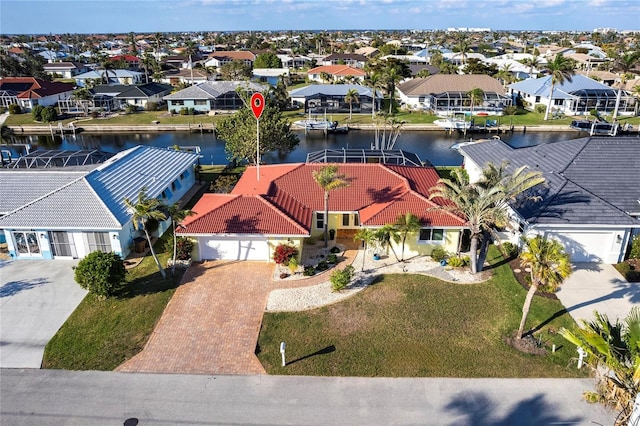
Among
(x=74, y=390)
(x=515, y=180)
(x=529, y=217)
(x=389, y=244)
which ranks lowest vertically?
(x=74, y=390)

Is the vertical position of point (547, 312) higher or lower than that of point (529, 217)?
lower

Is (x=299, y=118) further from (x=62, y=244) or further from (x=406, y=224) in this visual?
(x=62, y=244)

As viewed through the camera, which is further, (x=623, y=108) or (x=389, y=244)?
(x=623, y=108)

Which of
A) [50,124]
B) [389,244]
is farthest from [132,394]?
[50,124]

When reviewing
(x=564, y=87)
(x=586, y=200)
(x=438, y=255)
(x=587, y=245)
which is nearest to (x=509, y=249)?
(x=587, y=245)

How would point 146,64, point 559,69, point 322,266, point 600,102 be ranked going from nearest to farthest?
1. point 322,266
2. point 559,69
3. point 600,102
4. point 146,64

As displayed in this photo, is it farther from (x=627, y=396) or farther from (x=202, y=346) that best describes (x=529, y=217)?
(x=202, y=346)

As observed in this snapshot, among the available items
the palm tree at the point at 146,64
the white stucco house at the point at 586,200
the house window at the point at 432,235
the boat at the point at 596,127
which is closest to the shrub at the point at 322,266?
the house window at the point at 432,235
